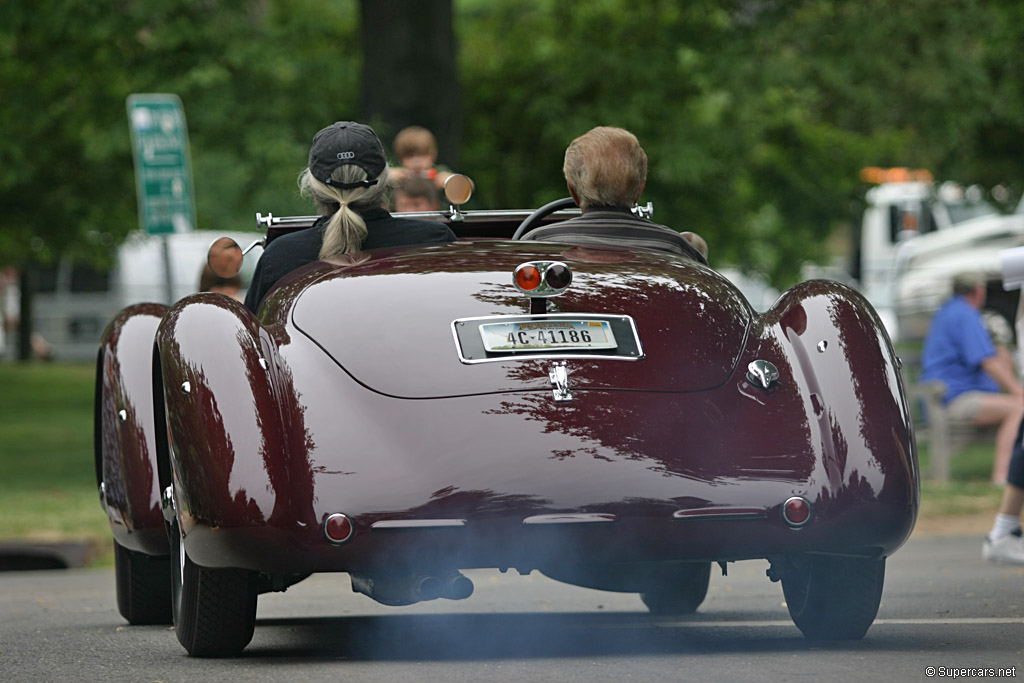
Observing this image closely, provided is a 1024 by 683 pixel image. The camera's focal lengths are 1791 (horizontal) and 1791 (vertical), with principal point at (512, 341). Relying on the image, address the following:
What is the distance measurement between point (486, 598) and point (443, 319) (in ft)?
9.79

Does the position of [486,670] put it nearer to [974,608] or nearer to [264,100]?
[974,608]

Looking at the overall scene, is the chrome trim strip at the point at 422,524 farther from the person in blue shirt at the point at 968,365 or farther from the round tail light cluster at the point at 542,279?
the person in blue shirt at the point at 968,365

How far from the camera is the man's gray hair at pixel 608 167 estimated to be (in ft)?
18.3

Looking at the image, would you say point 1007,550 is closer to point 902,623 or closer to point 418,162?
point 902,623

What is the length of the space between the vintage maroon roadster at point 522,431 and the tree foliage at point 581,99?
1000 centimetres

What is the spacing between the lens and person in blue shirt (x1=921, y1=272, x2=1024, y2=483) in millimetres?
13234

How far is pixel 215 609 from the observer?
16.2ft

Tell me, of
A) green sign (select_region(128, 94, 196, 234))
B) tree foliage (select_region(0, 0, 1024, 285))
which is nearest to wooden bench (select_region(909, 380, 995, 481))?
tree foliage (select_region(0, 0, 1024, 285))

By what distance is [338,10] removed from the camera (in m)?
21.7

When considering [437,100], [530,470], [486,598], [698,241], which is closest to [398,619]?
[486,598]

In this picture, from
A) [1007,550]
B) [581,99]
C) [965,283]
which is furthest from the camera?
[581,99]

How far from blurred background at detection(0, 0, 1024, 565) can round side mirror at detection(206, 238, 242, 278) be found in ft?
25.9

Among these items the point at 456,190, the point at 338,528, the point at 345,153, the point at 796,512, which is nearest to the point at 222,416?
the point at 338,528

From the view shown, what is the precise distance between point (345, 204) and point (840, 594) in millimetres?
1909
